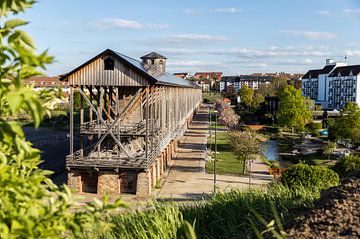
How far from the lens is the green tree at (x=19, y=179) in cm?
263

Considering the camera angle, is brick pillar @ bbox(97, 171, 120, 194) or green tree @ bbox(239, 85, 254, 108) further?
green tree @ bbox(239, 85, 254, 108)

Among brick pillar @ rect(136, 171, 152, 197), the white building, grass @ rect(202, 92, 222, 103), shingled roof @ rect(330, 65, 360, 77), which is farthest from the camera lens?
grass @ rect(202, 92, 222, 103)

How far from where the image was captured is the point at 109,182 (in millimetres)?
20750

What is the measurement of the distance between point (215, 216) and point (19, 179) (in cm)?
378

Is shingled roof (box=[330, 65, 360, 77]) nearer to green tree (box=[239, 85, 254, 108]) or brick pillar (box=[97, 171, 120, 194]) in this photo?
green tree (box=[239, 85, 254, 108])

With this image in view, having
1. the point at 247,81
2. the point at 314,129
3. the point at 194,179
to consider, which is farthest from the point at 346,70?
the point at 247,81

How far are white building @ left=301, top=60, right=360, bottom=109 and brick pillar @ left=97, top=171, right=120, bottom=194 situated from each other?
68456mm

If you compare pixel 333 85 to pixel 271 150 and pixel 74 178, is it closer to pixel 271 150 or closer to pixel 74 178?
pixel 271 150

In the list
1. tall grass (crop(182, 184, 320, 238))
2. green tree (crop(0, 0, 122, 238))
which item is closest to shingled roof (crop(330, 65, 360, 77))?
tall grass (crop(182, 184, 320, 238))

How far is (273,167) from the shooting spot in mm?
30062

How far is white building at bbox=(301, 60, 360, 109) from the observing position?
8025cm

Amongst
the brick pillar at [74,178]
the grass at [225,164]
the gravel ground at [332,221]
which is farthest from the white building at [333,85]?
the gravel ground at [332,221]

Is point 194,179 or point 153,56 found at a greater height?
point 153,56

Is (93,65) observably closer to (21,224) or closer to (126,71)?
(126,71)
